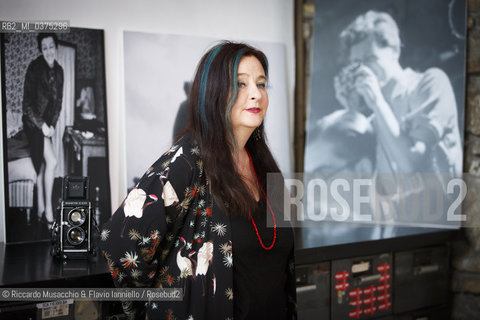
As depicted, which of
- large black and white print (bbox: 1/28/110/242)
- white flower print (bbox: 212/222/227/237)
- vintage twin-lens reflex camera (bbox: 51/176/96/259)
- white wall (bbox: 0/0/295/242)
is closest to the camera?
white flower print (bbox: 212/222/227/237)

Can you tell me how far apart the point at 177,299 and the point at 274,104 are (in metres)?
1.96

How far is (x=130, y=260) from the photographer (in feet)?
5.15

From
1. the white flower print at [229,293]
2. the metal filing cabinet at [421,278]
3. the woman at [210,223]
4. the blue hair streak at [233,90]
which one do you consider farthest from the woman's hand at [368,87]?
the white flower print at [229,293]

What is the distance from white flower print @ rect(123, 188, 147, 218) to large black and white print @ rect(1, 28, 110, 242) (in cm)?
120

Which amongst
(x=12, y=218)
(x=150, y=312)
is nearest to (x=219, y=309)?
(x=150, y=312)

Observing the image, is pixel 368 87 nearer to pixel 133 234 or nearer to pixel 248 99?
pixel 248 99

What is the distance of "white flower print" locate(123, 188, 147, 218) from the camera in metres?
1.53

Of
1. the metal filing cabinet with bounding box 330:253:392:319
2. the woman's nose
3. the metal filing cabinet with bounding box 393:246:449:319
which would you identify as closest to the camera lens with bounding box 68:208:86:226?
the woman's nose

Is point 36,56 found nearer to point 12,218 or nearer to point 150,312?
point 12,218

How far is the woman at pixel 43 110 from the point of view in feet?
8.38

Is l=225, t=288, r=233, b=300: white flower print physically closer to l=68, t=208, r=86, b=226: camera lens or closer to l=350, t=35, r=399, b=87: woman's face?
l=68, t=208, r=86, b=226: camera lens

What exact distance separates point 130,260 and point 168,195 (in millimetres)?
239

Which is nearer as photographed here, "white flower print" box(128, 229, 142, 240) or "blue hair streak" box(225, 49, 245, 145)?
"white flower print" box(128, 229, 142, 240)

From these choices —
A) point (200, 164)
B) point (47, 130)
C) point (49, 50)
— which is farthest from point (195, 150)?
point (49, 50)
